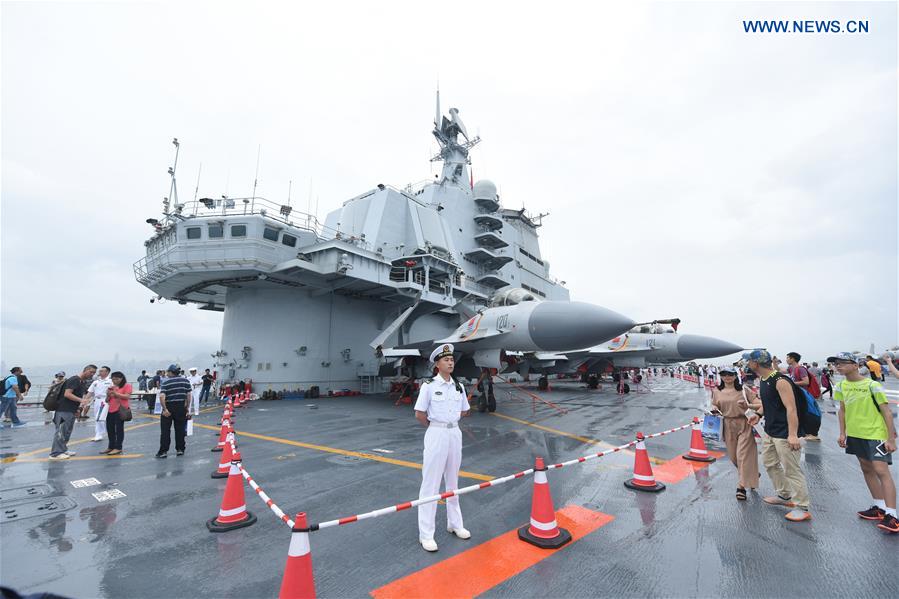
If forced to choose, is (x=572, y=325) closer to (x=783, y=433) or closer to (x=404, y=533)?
(x=783, y=433)

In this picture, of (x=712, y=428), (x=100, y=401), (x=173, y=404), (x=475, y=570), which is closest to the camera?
(x=475, y=570)

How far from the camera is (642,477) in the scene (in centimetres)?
492

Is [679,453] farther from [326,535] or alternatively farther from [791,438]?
[326,535]

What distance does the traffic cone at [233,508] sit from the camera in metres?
3.89

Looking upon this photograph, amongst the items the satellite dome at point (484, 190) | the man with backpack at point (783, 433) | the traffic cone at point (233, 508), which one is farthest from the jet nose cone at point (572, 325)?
the satellite dome at point (484, 190)

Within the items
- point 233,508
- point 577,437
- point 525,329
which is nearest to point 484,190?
point 525,329

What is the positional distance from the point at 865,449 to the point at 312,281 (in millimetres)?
18739

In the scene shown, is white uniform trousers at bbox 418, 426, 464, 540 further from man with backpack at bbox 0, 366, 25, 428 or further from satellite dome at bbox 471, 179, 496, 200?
satellite dome at bbox 471, 179, 496, 200

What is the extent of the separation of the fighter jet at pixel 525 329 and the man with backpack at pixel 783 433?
4.17 metres

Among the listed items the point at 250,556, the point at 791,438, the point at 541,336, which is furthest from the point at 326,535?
the point at 541,336

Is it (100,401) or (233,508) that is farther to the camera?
(100,401)

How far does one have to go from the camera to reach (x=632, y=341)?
21172 mm

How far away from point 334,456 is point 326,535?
3345 millimetres

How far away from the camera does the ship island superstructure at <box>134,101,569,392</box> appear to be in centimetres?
1697
